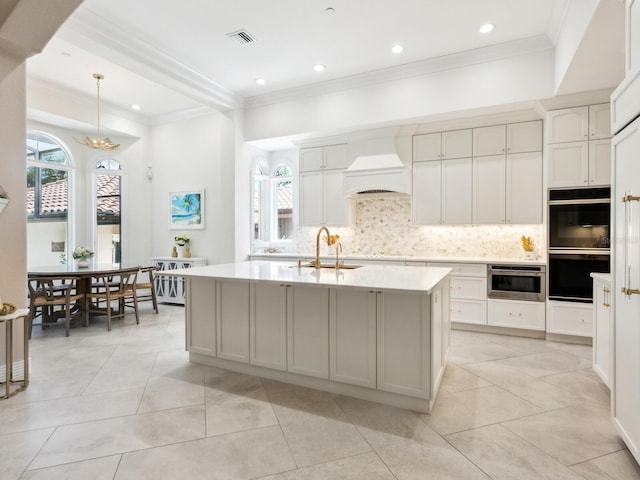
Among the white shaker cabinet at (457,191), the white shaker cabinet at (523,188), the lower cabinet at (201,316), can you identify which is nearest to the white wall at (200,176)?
the lower cabinet at (201,316)

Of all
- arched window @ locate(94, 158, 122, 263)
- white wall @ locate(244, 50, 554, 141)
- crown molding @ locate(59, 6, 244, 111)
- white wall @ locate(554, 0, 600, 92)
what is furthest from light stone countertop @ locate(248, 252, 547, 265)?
arched window @ locate(94, 158, 122, 263)

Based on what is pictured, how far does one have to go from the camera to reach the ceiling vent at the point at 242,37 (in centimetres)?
402

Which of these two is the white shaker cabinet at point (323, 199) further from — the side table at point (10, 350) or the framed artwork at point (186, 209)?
the side table at point (10, 350)

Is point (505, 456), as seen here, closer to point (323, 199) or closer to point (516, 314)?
point (516, 314)

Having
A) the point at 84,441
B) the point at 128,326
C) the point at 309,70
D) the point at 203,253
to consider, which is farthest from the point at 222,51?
the point at 84,441

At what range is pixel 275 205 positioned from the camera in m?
6.91

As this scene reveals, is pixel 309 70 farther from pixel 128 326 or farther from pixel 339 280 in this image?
pixel 128 326

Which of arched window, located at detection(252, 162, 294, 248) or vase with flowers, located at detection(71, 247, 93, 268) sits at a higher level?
arched window, located at detection(252, 162, 294, 248)

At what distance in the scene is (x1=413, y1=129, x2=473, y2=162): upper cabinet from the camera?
4934mm

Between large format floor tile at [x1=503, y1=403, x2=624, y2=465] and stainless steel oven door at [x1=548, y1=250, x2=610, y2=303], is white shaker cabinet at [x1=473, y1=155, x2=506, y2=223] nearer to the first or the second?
stainless steel oven door at [x1=548, y1=250, x2=610, y2=303]

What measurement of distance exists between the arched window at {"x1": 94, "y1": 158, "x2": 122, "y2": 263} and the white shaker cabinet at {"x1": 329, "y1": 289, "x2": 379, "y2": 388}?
557cm

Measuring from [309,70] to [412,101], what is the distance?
1.45 metres

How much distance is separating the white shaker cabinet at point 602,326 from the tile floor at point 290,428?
7.6 inches

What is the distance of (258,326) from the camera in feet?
10.2
